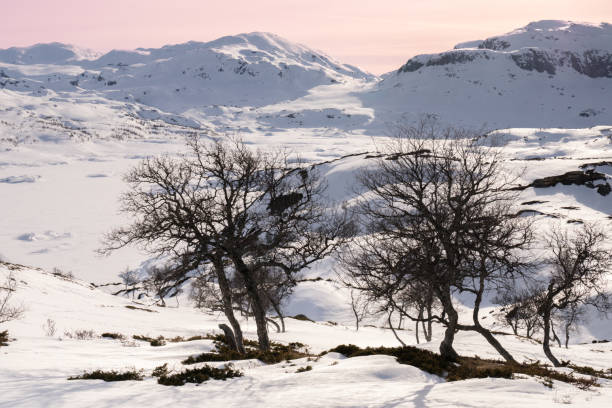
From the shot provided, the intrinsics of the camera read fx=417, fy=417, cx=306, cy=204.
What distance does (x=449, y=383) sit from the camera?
42.7ft

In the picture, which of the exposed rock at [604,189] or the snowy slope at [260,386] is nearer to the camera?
the snowy slope at [260,386]

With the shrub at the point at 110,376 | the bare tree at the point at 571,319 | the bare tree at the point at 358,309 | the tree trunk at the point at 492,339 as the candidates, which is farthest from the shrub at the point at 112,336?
the bare tree at the point at 571,319

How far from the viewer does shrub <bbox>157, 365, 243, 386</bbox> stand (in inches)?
487

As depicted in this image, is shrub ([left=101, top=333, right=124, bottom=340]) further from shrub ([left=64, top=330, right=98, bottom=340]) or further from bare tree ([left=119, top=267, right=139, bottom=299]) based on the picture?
bare tree ([left=119, top=267, right=139, bottom=299])

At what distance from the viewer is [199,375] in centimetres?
1282

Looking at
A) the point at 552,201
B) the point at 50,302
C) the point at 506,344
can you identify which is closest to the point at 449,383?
the point at 506,344

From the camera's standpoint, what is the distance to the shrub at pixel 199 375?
12.4m

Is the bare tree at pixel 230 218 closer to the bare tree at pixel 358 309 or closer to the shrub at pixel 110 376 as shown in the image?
the shrub at pixel 110 376

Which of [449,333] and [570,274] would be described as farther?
[570,274]

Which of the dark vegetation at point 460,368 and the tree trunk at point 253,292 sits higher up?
the tree trunk at point 253,292

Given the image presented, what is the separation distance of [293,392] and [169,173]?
32.9 feet

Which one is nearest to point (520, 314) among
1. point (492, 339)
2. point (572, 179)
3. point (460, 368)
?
point (492, 339)

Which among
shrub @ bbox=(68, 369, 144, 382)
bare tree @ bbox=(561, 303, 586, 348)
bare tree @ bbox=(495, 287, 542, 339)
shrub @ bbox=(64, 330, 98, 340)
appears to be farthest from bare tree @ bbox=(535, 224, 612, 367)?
shrub @ bbox=(64, 330, 98, 340)

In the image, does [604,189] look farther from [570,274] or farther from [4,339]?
[4,339]
